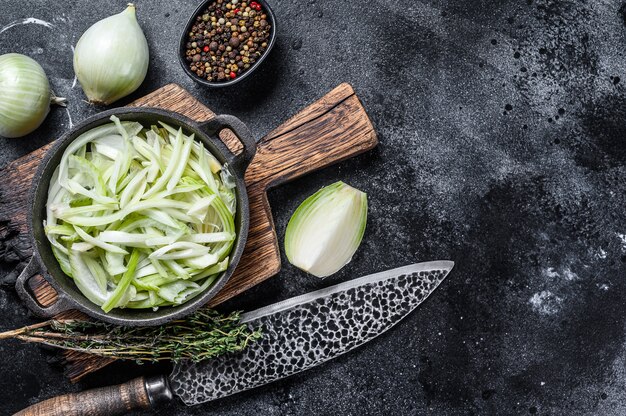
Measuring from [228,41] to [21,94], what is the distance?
64 centimetres

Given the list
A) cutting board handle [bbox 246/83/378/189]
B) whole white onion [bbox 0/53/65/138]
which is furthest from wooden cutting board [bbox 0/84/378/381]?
whole white onion [bbox 0/53/65/138]

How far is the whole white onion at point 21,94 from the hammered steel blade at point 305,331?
2.91ft

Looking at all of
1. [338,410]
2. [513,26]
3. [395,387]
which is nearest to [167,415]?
[338,410]

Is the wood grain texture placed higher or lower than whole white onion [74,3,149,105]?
lower

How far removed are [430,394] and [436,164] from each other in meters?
0.75

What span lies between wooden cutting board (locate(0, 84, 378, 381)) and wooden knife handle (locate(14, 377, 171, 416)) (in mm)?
78

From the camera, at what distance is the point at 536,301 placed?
7.27 ft

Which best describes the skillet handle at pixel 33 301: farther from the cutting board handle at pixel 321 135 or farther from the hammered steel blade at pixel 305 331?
the cutting board handle at pixel 321 135

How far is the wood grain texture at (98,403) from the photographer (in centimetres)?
200

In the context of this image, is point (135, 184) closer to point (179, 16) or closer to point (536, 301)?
point (179, 16)

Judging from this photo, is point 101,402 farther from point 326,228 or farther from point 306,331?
point 326,228

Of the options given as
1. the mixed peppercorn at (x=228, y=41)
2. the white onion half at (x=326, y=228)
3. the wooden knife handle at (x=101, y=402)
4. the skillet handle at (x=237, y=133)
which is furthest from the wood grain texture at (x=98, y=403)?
the mixed peppercorn at (x=228, y=41)

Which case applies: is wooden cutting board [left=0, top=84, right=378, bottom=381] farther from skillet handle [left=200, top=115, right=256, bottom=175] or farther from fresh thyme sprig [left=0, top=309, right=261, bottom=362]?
skillet handle [left=200, top=115, right=256, bottom=175]

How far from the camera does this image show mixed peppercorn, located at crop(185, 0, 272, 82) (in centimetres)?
212
